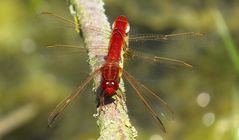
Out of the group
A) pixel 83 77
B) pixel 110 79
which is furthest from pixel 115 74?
pixel 83 77

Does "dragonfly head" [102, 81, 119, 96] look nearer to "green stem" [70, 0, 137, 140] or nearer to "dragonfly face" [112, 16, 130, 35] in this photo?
"green stem" [70, 0, 137, 140]

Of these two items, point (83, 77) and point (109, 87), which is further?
point (83, 77)

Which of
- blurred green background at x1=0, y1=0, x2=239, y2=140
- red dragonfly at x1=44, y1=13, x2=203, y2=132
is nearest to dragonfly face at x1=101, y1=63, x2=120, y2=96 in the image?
red dragonfly at x1=44, y1=13, x2=203, y2=132

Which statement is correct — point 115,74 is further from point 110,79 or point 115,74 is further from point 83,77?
point 83,77

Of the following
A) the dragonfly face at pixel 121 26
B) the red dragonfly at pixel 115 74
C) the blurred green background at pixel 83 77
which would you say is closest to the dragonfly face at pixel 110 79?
the red dragonfly at pixel 115 74

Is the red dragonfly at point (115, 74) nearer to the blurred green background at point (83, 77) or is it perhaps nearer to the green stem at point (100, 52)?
the green stem at point (100, 52)

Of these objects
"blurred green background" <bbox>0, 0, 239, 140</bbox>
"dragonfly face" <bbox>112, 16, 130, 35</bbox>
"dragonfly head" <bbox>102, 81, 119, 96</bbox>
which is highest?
"dragonfly face" <bbox>112, 16, 130, 35</bbox>

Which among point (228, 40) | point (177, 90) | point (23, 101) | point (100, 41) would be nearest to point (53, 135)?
point (23, 101)

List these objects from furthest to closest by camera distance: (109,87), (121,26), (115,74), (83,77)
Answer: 1. (83,77)
2. (121,26)
3. (115,74)
4. (109,87)

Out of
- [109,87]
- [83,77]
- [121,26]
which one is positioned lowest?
[83,77]
